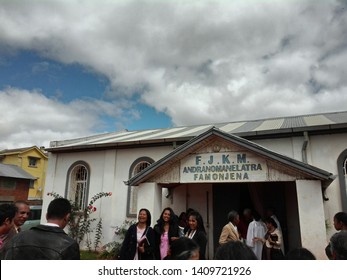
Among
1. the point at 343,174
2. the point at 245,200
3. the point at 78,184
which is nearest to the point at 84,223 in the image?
the point at 78,184

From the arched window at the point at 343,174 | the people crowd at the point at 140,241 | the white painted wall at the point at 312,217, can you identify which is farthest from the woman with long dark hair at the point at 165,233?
the arched window at the point at 343,174

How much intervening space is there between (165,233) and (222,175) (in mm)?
2269

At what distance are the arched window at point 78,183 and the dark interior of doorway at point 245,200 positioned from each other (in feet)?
18.0

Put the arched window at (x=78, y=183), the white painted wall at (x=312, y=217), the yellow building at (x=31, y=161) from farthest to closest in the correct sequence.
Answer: the yellow building at (x=31, y=161), the arched window at (x=78, y=183), the white painted wall at (x=312, y=217)

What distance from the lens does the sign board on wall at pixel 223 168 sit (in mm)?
6410

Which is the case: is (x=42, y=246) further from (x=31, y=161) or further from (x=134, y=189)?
(x=31, y=161)

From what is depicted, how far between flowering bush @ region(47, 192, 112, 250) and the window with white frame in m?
0.71

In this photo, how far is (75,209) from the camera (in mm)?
10383

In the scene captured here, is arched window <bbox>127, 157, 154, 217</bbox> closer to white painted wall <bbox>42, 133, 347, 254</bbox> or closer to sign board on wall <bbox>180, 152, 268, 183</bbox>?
white painted wall <bbox>42, 133, 347, 254</bbox>

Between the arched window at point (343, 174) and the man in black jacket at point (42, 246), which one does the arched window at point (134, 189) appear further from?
the man in black jacket at point (42, 246)

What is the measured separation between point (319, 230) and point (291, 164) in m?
1.49

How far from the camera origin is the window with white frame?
1124 cm

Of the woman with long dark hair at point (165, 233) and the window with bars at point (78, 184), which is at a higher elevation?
the window with bars at point (78, 184)

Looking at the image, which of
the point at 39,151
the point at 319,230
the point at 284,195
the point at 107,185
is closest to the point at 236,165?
the point at 319,230
